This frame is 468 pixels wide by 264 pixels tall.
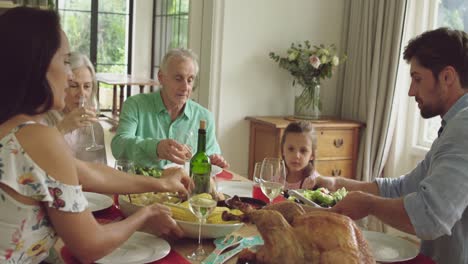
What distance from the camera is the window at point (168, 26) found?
6188 millimetres

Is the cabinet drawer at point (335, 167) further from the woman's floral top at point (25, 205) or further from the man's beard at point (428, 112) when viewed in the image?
the woman's floral top at point (25, 205)

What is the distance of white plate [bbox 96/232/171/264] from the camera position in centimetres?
129

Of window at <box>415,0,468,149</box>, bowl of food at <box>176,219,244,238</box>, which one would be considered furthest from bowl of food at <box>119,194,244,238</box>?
window at <box>415,0,468,149</box>

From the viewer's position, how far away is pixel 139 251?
1.36 meters

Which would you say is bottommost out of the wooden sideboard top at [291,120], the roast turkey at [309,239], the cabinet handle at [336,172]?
Result: the cabinet handle at [336,172]

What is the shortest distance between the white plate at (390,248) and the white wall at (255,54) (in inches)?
91.9

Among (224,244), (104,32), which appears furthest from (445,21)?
(104,32)

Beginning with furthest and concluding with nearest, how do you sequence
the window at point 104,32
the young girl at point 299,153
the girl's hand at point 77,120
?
the window at point 104,32 → the young girl at point 299,153 → the girl's hand at point 77,120

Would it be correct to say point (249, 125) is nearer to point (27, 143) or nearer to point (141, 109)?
point (141, 109)

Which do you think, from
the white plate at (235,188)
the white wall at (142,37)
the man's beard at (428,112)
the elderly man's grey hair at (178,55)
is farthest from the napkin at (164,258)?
the white wall at (142,37)

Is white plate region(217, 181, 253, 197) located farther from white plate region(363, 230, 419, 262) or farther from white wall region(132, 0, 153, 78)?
white wall region(132, 0, 153, 78)

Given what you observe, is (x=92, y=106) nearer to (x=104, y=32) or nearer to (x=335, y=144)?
(x=335, y=144)

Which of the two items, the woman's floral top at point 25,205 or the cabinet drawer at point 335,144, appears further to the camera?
the cabinet drawer at point 335,144

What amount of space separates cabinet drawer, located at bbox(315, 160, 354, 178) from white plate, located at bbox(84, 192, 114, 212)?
2.24 meters
